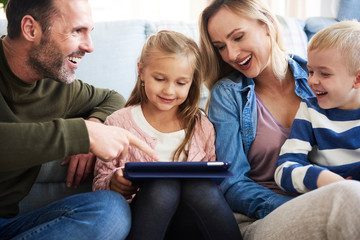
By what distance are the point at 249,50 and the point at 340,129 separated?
41 centimetres

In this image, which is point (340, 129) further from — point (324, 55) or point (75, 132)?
point (75, 132)

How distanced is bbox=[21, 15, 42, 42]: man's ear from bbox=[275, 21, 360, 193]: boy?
0.84m

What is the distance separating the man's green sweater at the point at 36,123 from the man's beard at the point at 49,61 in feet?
0.22

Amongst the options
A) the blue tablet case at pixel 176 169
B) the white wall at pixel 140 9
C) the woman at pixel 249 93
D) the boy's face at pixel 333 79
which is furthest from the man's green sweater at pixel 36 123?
the white wall at pixel 140 9

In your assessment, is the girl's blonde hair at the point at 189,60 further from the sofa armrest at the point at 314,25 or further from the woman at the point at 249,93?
the sofa armrest at the point at 314,25

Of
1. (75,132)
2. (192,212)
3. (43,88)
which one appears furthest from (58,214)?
(43,88)

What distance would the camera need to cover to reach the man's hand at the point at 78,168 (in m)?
1.30

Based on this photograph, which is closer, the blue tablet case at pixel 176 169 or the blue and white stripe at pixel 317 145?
the blue tablet case at pixel 176 169

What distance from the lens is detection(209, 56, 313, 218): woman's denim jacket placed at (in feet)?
4.05

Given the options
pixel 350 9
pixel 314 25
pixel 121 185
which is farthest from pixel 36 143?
pixel 350 9

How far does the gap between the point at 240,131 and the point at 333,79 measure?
35 centimetres

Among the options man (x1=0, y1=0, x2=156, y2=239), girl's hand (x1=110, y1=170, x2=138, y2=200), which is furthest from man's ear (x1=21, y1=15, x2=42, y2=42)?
girl's hand (x1=110, y1=170, x2=138, y2=200)

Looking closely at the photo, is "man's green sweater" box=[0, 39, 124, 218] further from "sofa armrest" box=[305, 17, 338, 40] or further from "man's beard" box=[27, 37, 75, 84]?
"sofa armrest" box=[305, 17, 338, 40]

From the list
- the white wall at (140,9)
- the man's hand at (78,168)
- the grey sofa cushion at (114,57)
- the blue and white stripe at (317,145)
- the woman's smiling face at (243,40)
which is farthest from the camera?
the white wall at (140,9)
